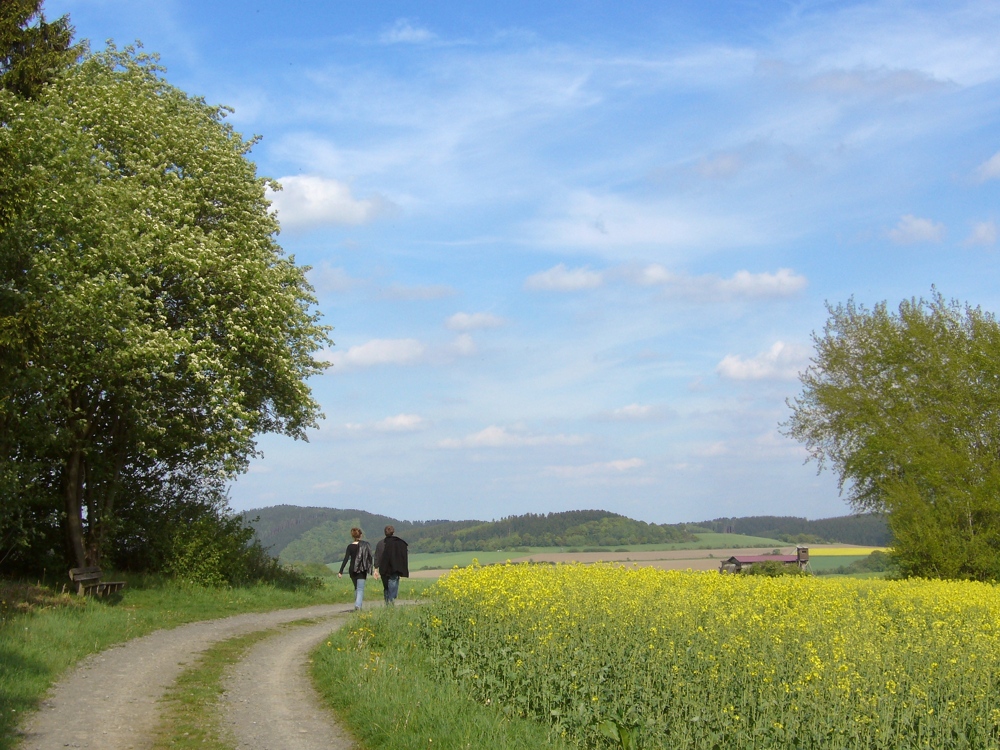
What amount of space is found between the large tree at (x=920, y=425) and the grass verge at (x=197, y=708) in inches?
1228

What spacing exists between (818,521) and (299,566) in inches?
5361

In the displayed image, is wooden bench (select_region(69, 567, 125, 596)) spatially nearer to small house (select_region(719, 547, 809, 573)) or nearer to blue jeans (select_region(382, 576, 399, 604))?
blue jeans (select_region(382, 576, 399, 604))

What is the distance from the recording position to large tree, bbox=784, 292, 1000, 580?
122 feet

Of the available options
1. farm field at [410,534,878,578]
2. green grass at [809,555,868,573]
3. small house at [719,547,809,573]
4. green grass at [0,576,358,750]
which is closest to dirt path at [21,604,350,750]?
green grass at [0,576,358,750]

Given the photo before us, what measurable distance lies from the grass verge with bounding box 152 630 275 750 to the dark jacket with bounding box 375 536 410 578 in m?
5.01

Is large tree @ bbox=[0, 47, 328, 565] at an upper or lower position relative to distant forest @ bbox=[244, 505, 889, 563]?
upper

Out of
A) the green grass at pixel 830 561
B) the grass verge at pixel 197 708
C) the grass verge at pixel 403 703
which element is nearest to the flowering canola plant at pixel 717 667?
the grass verge at pixel 403 703

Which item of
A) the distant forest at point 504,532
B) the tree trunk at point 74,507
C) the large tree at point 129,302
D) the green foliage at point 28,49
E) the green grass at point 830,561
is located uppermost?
the green foliage at point 28,49

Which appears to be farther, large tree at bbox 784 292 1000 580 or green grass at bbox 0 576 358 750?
large tree at bbox 784 292 1000 580

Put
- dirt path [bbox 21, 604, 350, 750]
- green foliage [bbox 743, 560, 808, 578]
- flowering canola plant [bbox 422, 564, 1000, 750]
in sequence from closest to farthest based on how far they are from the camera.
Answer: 1. flowering canola plant [bbox 422, 564, 1000, 750]
2. dirt path [bbox 21, 604, 350, 750]
3. green foliage [bbox 743, 560, 808, 578]

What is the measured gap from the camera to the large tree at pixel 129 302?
1903 cm

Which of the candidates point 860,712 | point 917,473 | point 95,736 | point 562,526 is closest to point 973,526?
point 917,473

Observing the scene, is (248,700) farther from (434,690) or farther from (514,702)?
(514,702)

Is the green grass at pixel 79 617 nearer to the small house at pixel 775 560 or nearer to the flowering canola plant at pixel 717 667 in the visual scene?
the flowering canola plant at pixel 717 667
